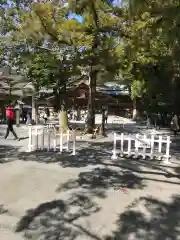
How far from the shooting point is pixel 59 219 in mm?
5535

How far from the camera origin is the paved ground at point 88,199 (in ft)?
16.8

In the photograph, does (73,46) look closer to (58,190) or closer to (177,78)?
(58,190)

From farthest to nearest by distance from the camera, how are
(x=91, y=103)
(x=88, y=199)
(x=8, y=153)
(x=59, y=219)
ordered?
(x=91, y=103) → (x=8, y=153) → (x=88, y=199) → (x=59, y=219)

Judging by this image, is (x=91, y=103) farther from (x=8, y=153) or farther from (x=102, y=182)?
(x=102, y=182)

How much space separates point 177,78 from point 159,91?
221 cm

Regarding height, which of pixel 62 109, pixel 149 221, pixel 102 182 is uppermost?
pixel 62 109

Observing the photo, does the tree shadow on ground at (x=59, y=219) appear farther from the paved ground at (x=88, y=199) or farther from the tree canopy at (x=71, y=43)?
the tree canopy at (x=71, y=43)

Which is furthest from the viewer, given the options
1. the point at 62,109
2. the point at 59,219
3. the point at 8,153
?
the point at 62,109

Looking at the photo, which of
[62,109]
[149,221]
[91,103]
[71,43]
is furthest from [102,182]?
[62,109]

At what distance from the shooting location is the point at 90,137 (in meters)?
18.1

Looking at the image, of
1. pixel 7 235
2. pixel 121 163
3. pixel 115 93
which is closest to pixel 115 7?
pixel 121 163

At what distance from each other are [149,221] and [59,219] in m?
1.56

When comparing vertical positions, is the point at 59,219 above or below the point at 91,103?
below

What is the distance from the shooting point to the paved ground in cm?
511
